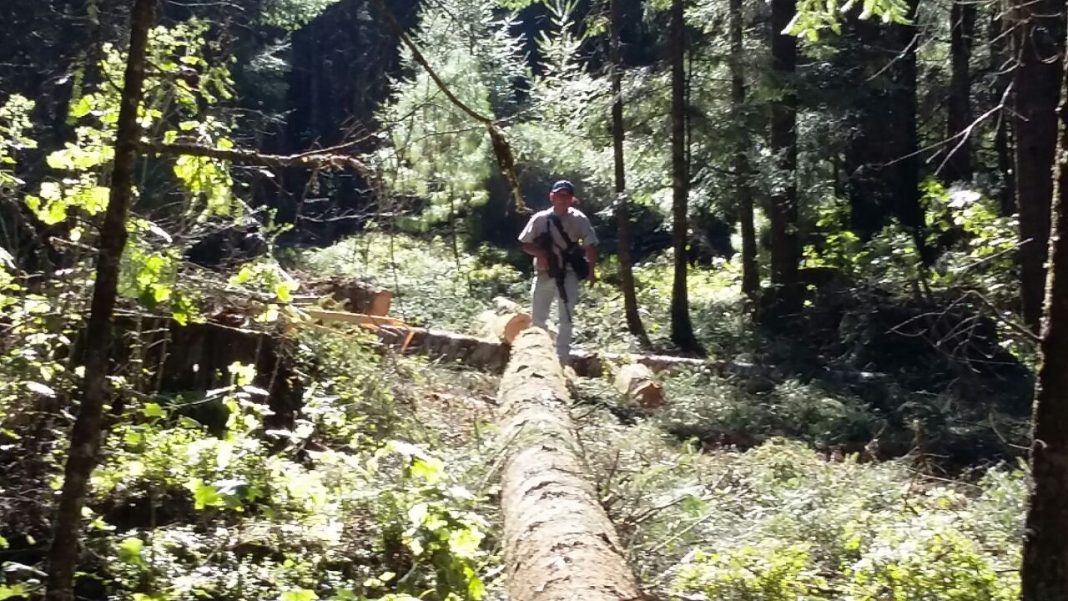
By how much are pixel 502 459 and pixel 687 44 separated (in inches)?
420

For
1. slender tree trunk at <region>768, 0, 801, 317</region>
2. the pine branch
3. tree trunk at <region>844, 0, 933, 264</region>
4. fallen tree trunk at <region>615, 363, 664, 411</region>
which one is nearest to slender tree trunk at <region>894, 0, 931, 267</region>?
tree trunk at <region>844, 0, 933, 264</region>

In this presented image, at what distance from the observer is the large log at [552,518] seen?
4613mm

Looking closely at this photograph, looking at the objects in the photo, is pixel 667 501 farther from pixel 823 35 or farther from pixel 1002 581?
pixel 823 35

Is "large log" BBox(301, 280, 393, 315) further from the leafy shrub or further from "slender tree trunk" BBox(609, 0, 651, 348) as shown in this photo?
the leafy shrub

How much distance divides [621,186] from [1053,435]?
1298 cm

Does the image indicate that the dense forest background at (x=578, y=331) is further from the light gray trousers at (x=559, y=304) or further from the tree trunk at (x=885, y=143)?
the light gray trousers at (x=559, y=304)

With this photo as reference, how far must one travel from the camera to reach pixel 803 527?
6391 millimetres

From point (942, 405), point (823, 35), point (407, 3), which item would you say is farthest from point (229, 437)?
point (407, 3)

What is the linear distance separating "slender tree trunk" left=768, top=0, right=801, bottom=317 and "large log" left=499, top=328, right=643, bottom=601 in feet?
29.0

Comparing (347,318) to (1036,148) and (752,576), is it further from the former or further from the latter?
(1036,148)

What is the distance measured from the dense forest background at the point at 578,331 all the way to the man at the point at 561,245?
3.14ft

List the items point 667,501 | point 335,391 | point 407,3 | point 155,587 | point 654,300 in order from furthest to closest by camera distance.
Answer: point 407,3 → point 654,300 → point 335,391 → point 667,501 → point 155,587

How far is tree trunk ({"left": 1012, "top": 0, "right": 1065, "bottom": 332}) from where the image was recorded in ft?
25.9

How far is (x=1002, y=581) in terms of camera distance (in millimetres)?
5250
